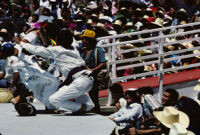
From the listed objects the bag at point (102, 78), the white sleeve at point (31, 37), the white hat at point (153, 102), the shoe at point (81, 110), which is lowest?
the shoe at point (81, 110)

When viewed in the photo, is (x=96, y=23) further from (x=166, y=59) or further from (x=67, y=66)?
(x=67, y=66)

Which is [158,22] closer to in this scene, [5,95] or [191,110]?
[5,95]

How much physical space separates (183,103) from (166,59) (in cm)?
591

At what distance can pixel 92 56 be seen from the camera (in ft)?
32.1

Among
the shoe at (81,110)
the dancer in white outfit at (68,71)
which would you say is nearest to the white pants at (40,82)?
the dancer in white outfit at (68,71)

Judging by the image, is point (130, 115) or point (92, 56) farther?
point (92, 56)

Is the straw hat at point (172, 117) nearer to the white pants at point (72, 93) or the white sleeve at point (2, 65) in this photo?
the white pants at point (72, 93)

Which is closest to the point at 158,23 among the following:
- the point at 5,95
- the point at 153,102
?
the point at 5,95

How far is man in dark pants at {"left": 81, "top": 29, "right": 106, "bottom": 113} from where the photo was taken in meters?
9.68

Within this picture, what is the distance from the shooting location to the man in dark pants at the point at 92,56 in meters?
9.68

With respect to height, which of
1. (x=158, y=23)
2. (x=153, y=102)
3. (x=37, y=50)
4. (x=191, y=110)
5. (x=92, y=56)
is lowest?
(x=158, y=23)

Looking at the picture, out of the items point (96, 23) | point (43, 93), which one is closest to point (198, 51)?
point (96, 23)

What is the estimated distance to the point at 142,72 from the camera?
40.4 ft

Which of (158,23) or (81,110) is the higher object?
(158,23)
